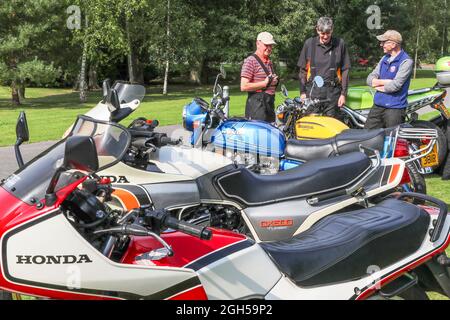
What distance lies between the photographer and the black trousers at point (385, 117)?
24.5 ft

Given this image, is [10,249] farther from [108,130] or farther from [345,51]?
[345,51]

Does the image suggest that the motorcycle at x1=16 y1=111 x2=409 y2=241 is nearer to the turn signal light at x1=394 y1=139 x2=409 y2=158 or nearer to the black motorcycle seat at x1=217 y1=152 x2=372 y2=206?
the black motorcycle seat at x1=217 y1=152 x2=372 y2=206

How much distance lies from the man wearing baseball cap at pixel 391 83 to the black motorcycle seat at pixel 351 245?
436 cm

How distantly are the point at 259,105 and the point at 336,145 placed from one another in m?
2.20

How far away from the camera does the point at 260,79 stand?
7.52 m

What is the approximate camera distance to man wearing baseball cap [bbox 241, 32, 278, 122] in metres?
7.45

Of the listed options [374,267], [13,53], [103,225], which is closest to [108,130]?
[103,225]

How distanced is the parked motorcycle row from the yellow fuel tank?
1.65 m

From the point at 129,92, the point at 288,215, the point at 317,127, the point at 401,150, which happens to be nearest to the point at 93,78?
the point at 317,127

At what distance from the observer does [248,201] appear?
4277mm

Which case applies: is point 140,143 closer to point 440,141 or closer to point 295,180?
point 295,180

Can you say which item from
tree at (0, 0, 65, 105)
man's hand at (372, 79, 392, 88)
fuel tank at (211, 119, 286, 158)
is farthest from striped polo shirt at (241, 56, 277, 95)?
tree at (0, 0, 65, 105)

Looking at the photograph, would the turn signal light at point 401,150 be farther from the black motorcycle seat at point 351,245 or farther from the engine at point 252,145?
the black motorcycle seat at point 351,245

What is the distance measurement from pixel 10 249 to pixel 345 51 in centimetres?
674
